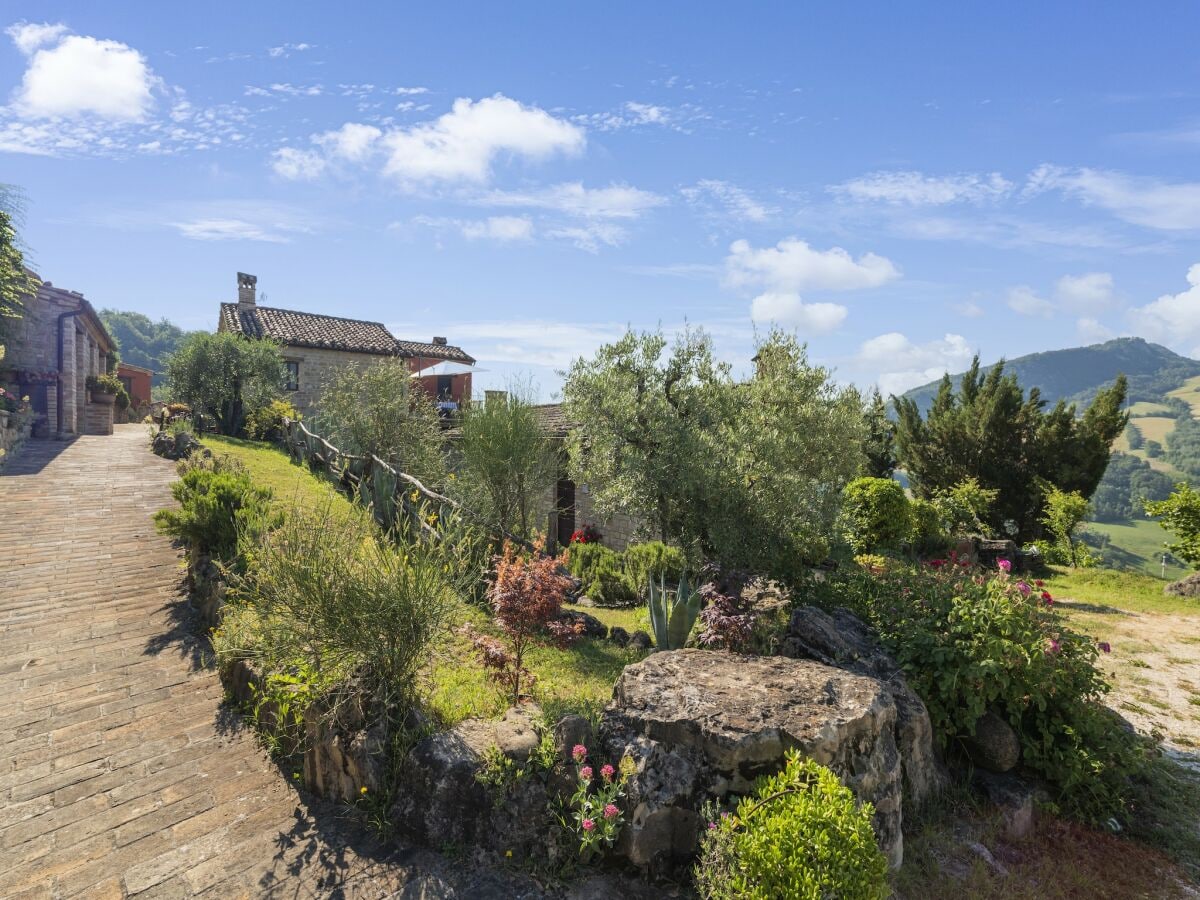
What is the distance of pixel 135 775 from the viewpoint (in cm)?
479

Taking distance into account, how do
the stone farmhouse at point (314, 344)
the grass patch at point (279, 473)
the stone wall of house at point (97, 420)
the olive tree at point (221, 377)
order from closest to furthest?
the grass patch at point (279, 473) < the stone wall of house at point (97, 420) < the olive tree at point (221, 377) < the stone farmhouse at point (314, 344)

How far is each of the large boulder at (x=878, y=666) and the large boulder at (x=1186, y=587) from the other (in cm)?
1360

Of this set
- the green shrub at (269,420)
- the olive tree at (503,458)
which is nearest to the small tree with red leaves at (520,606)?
the olive tree at (503,458)

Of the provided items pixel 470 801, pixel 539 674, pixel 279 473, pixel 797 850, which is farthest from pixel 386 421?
pixel 797 850

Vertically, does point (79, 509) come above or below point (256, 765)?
above

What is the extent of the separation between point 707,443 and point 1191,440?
13807 centimetres

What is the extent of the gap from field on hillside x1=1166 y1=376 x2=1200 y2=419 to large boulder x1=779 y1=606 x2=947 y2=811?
166m

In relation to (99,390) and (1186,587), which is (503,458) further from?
(99,390)

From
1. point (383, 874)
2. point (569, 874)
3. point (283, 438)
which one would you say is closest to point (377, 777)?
point (383, 874)

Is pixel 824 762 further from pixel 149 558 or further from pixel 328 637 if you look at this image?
pixel 149 558

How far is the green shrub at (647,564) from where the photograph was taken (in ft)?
35.8

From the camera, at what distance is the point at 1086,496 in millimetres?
20641

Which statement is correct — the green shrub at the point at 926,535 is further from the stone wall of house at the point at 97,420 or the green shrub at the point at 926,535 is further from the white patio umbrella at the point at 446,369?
the stone wall of house at the point at 97,420

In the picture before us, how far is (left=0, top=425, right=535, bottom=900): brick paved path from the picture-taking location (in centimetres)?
384
